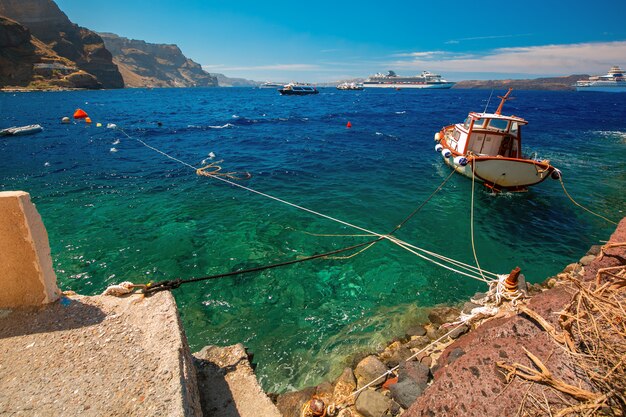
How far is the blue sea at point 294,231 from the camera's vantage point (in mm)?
7867

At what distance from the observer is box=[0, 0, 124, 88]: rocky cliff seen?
14712cm

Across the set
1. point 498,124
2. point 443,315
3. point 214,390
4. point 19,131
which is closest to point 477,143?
point 498,124

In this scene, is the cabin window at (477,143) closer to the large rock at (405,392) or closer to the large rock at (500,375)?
the large rock at (500,375)

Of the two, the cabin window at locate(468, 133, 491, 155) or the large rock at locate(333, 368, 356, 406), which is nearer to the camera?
the large rock at locate(333, 368, 356, 406)

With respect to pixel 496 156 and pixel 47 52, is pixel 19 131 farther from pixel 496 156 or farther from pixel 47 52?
pixel 47 52

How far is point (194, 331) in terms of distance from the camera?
24.6ft

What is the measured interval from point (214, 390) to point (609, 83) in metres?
226

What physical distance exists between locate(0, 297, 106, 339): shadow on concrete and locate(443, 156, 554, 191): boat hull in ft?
56.5

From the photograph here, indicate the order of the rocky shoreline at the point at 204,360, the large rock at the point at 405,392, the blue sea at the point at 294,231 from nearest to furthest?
the rocky shoreline at the point at 204,360 → the large rock at the point at 405,392 → the blue sea at the point at 294,231

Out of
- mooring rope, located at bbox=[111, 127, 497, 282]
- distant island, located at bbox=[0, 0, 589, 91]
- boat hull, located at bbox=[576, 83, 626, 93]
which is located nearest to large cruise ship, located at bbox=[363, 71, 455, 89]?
boat hull, located at bbox=[576, 83, 626, 93]

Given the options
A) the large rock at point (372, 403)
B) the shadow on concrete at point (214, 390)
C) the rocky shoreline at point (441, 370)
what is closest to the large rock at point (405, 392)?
the rocky shoreline at point (441, 370)

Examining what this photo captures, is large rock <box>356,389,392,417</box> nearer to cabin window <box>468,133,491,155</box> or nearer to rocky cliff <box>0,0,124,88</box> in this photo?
cabin window <box>468,133,491,155</box>

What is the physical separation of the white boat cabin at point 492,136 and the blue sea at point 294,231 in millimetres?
2772

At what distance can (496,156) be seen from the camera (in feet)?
54.4
